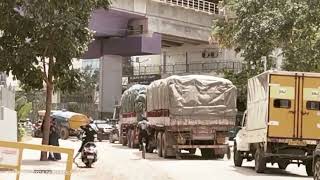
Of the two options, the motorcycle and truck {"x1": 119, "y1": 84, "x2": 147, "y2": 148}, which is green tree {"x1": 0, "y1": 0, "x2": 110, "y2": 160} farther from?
truck {"x1": 119, "y1": 84, "x2": 147, "y2": 148}

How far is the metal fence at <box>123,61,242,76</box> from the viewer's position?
6486cm

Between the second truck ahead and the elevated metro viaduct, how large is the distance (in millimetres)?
25494

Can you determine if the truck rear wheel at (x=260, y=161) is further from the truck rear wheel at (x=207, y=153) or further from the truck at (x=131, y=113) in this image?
the truck at (x=131, y=113)

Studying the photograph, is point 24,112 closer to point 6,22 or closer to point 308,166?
point 6,22

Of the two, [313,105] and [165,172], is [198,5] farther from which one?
[165,172]

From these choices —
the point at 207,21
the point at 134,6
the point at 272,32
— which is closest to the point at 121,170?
the point at 272,32

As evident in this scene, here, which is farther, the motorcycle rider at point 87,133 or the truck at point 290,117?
the motorcycle rider at point 87,133

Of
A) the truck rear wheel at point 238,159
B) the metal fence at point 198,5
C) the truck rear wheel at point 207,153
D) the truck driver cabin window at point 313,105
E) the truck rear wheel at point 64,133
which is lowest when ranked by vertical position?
the truck rear wheel at point 64,133

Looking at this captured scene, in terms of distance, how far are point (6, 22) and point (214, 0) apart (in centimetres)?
4857

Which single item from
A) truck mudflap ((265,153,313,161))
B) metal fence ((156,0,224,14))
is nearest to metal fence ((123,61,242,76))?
metal fence ((156,0,224,14))

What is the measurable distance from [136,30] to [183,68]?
49.1 ft

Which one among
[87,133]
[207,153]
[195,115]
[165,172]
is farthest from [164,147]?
[165,172]

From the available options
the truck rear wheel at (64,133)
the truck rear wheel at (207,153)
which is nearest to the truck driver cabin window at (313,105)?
the truck rear wheel at (207,153)

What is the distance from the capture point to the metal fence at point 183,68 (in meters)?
64.9
